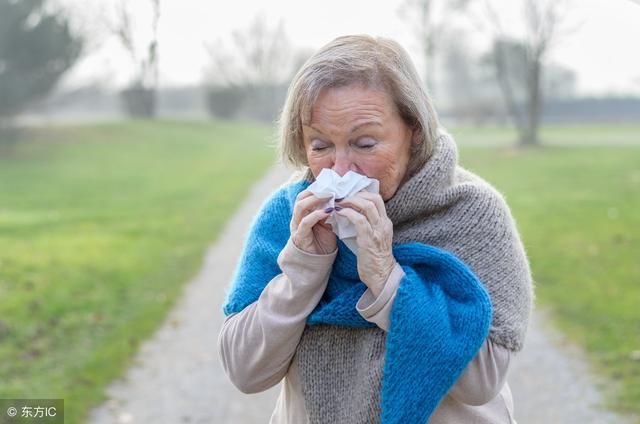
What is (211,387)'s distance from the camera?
211 inches

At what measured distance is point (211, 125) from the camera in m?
23.8

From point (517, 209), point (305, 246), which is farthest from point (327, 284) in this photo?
point (517, 209)

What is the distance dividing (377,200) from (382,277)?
7.1 inches

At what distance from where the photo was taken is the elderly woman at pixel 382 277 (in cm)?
169

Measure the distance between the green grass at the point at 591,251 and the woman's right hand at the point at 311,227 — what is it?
3.75 meters

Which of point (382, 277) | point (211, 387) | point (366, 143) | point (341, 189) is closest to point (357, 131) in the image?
point (366, 143)

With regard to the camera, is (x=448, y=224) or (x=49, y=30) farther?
(x=49, y=30)

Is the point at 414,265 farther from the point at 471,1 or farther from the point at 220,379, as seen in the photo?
the point at 471,1

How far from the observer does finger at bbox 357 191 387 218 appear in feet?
5.46

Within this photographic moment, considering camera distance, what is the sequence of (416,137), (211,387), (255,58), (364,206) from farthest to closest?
(255,58) < (211,387) < (416,137) < (364,206)

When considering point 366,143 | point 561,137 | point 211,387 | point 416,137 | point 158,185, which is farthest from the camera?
point 561,137

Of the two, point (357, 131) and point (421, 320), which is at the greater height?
point (357, 131)

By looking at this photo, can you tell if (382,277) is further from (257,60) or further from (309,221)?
(257,60)

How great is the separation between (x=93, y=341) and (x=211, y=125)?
59.7 ft
